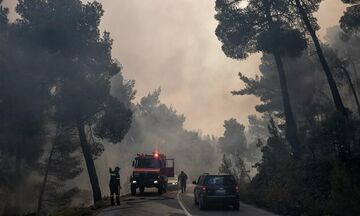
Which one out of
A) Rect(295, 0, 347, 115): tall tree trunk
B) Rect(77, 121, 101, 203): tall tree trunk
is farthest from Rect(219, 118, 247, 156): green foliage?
Rect(77, 121, 101, 203): tall tree trunk

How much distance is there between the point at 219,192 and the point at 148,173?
1148 cm

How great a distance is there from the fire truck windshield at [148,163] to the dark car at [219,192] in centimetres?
1132

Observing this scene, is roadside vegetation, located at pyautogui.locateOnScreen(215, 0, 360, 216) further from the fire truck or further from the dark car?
the fire truck

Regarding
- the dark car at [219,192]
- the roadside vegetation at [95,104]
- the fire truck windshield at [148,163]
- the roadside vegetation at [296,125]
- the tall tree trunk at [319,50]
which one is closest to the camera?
the roadside vegetation at [296,125]

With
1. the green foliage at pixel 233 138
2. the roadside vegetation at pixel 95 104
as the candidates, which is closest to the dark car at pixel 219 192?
the roadside vegetation at pixel 95 104

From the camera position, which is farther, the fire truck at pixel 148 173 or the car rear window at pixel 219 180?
the fire truck at pixel 148 173

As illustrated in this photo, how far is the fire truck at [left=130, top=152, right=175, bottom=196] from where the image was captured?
99.8ft

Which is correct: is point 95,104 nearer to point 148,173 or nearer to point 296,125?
point 148,173

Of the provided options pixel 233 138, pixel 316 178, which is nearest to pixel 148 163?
pixel 316 178

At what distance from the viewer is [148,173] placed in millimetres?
30359

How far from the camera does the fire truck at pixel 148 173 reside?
99.8ft

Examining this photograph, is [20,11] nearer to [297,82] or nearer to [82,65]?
[82,65]

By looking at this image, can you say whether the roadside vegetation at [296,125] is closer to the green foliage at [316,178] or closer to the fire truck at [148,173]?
the green foliage at [316,178]

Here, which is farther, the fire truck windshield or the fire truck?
the fire truck windshield
